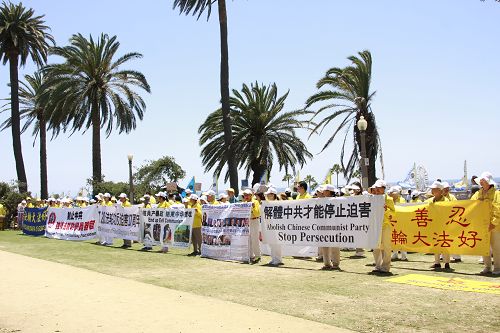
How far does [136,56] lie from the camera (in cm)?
3456

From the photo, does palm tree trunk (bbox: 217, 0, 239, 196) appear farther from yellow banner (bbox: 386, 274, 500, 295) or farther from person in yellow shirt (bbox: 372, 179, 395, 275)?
yellow banner (bbox: 386, 274, 500, 295)

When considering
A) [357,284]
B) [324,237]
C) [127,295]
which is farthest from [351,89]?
[127,295]

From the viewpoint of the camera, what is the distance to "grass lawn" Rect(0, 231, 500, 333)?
20.8 ft

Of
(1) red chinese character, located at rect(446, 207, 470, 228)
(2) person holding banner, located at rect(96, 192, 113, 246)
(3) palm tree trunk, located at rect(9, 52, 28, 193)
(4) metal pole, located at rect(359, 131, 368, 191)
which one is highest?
(3) palm tree trunk, located at rect(9, 52, 28, 193)

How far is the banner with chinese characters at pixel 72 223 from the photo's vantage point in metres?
20.7

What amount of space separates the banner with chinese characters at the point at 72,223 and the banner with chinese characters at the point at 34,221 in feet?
2.54

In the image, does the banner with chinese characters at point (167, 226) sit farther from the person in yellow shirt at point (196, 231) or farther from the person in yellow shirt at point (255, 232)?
the person in yellow shirt at point (255, 232)

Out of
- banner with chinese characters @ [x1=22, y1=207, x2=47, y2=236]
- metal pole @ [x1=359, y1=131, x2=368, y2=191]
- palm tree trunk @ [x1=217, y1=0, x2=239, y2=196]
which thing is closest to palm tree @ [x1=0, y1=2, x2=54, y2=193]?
banner with chinese characters @ [x1=22, y1=207, x2=47, y2=236]

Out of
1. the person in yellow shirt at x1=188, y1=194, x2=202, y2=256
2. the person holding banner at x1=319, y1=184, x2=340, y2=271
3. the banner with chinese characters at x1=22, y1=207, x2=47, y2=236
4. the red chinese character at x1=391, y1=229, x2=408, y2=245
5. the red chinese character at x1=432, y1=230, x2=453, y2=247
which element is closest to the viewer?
the red chinese character at x1=432, y1=230, x2=453, y2=247

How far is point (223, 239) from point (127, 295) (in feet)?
18.7

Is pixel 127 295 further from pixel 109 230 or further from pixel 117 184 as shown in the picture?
pixel 117 184

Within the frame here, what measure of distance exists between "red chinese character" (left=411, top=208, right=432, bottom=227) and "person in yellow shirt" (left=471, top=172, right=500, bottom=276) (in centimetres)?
135

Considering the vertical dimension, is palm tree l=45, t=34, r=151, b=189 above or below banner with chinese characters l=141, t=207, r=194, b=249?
above

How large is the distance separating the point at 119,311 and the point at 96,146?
95.2ft
